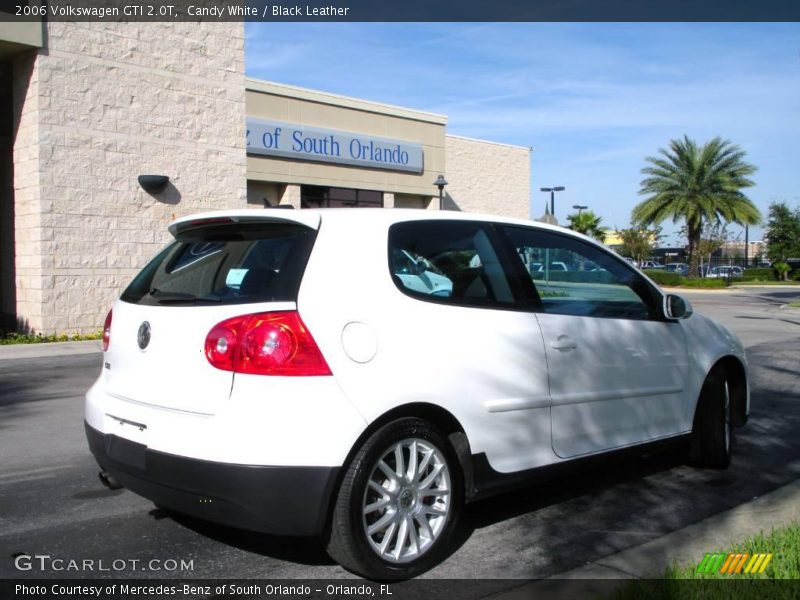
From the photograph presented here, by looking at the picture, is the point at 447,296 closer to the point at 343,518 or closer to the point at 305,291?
the point at 305,291

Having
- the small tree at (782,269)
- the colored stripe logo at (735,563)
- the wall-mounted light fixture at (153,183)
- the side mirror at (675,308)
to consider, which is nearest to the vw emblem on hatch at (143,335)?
the colored stripe logo at (735,563)

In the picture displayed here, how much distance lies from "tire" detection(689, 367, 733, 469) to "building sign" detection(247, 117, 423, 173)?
20293 mm

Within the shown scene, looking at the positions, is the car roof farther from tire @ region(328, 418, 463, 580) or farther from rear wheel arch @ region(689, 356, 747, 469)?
rear wheel arch @ region(689, 356, 747, 469)

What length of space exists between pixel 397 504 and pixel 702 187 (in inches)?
1652

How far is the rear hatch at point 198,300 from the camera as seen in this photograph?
3.59 metres

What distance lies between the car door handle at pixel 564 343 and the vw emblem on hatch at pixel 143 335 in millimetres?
2135

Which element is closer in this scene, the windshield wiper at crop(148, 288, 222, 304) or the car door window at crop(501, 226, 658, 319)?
the windshield wiper at crop(148, 288, 222, 304)

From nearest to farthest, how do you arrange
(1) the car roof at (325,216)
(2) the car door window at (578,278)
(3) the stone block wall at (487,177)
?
(1) the car roof at (325,216) → (2) the car door window at (578,278) → (3) the stone block wall at (487,177)

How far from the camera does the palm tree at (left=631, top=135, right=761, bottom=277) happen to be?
4166cm

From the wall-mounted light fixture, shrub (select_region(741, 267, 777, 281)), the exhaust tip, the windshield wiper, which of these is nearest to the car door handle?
the windshield wiper

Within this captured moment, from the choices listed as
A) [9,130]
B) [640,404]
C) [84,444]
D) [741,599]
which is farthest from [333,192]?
[741,599]

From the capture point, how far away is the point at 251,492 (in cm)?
338

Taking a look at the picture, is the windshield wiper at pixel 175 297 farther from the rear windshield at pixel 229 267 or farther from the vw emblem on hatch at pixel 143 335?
the vw emblem on hatch at pixel 143 335

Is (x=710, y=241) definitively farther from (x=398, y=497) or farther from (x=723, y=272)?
(x=398, y=497)
